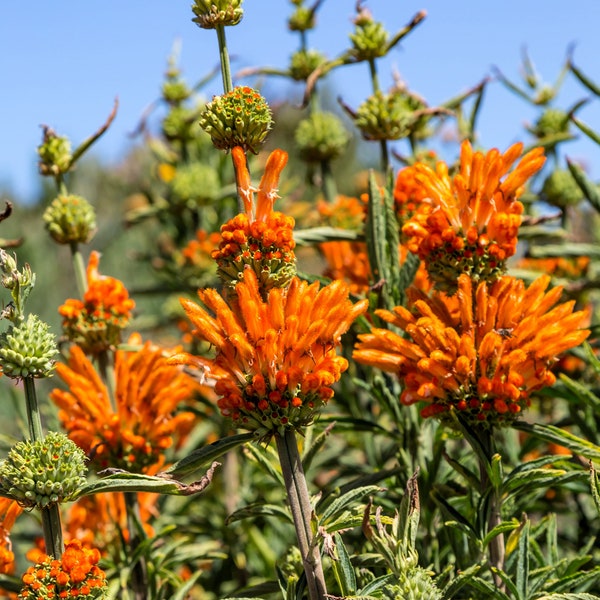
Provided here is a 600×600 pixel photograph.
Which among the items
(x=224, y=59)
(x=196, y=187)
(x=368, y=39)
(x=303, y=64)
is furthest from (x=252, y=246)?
(x=196, y=187)

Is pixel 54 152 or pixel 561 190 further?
pixel 561 190

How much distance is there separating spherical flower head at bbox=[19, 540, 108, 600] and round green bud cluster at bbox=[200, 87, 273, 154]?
2.78ft

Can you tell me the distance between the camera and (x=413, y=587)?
1.52 meters

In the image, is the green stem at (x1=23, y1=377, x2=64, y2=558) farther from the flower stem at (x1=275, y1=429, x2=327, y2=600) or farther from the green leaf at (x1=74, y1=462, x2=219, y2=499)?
the flower stem at (x1=275, y1=429, x2=327, y2=600)

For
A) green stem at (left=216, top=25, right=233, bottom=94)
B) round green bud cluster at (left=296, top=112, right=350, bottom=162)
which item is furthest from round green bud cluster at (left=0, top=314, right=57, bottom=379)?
round green bud cluster at (left=296, top=112, right=350, bottom=162)

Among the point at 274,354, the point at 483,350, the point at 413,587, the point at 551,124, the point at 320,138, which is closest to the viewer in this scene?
the point at 413,587

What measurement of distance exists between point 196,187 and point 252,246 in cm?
220

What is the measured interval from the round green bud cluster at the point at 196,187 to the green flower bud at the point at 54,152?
1.37m

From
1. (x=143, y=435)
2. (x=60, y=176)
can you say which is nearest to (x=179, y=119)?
(x=60, y=176)

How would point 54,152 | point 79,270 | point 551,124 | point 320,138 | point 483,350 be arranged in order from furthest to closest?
point 551,124 → point 320,138 → point 79,270 → point 54,152 → point 483,350

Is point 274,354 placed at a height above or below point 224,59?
below

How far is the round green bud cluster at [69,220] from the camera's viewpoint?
98.0 inches

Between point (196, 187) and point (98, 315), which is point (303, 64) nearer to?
point (196, 187)

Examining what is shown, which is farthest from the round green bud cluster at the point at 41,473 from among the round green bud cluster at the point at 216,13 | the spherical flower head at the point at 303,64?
the spherical flower head at the point at 303,64
